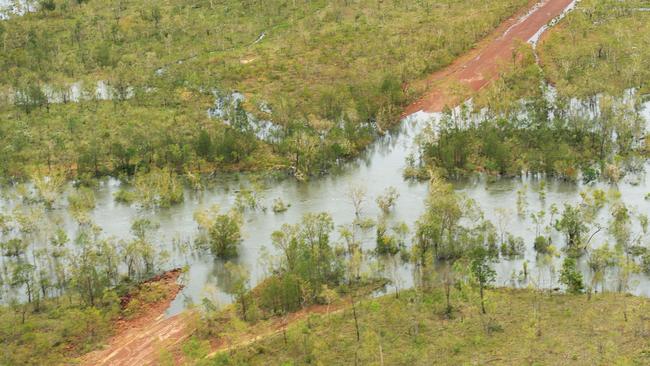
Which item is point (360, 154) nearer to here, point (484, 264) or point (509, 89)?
point (509, 89)

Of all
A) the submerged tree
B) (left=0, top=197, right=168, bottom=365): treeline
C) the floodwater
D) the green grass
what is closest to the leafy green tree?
the green grass

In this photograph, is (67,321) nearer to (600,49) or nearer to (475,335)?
(475,335)

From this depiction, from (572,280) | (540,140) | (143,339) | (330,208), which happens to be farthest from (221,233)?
(540,140)

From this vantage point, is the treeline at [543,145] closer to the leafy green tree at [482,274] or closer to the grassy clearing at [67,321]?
the leafy green tree at [482,274]

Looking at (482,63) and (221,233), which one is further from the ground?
(482,63)

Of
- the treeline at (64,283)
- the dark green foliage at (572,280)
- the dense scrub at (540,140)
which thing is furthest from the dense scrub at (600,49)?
the treeline at (64,283)

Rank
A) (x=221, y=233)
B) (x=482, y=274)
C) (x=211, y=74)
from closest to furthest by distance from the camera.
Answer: (x=482, y=274), (x=221, y=233), (x=211, y=74)
